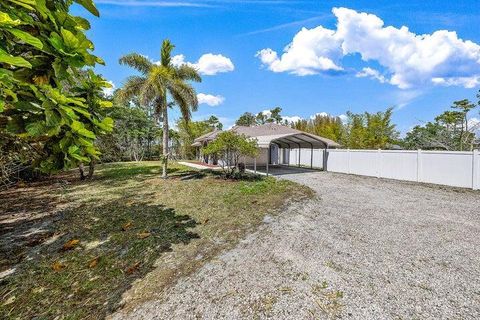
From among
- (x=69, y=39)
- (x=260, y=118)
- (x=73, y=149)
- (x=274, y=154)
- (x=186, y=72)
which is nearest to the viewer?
(x=69, y=39)

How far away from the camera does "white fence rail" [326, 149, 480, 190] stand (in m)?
10.3

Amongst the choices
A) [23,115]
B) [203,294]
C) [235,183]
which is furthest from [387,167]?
[23,115]

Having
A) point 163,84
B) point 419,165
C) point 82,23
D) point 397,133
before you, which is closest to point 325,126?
point 397,133

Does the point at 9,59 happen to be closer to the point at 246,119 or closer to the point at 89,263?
the point at 89,263

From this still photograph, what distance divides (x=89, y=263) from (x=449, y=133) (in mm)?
36835

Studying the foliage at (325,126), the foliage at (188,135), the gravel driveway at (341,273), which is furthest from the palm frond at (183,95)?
the foliage at (325,126)

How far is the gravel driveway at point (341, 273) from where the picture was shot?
10.2 ft

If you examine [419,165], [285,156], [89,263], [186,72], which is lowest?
[89,263]

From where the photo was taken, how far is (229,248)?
4.88 metres

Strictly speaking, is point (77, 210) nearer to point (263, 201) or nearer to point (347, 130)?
point (263, 201)

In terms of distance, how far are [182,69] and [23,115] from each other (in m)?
12.9

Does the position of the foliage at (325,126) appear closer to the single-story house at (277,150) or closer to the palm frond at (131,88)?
the single-story house at (277,150)

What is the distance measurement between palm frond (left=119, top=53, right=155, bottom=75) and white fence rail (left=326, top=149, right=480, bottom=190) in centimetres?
1261

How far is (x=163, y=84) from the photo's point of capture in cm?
1276
